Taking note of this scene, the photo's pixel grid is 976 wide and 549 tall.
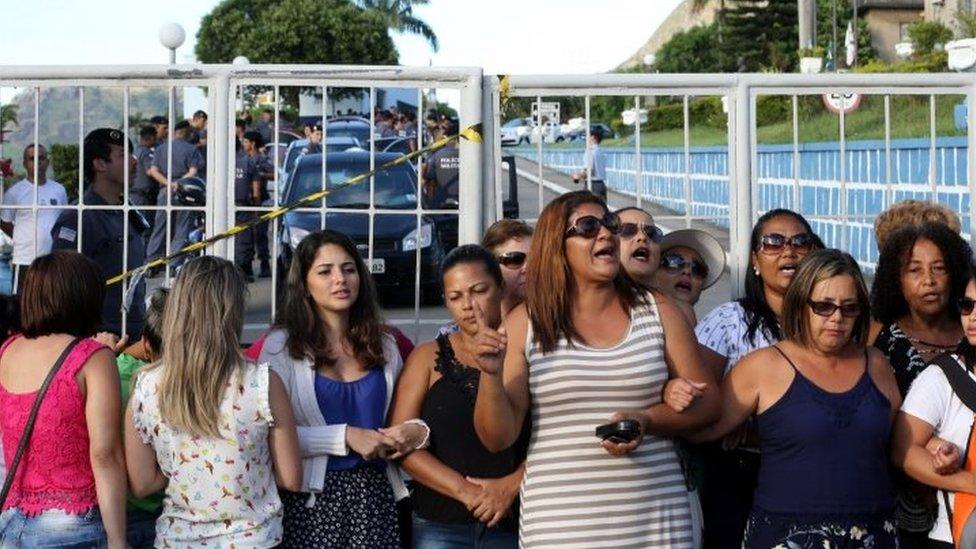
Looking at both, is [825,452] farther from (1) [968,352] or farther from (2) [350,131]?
(2) [350,131]

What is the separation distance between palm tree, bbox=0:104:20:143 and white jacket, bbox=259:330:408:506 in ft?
7.10

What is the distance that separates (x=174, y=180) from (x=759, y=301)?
3084 millimetres

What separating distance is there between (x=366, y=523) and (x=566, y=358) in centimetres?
96

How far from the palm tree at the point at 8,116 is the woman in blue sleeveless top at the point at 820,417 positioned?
11.7 feet

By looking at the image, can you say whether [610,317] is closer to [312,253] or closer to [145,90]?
[312,253]

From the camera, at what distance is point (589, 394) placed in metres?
4.32

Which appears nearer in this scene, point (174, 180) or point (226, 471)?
point (226, 471)

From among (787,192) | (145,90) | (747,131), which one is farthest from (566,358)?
(787,192)

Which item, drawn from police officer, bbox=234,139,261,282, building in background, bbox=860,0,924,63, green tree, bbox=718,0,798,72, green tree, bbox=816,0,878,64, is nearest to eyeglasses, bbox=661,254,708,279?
police officer, bbox=234,139,261,282

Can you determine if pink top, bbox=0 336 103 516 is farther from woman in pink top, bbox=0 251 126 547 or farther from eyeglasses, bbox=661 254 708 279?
eyeglasses, bbox=661 254 708 279

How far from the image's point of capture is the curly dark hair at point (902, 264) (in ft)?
16.7

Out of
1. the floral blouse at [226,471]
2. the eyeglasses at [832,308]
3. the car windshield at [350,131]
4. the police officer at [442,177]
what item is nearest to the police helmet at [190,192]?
the car windshield at [350,131]

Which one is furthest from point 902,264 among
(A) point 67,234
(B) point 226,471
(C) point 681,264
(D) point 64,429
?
(A) point 67,234

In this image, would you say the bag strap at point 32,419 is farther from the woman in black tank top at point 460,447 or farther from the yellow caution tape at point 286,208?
the yellow caution tape at point 286,208
